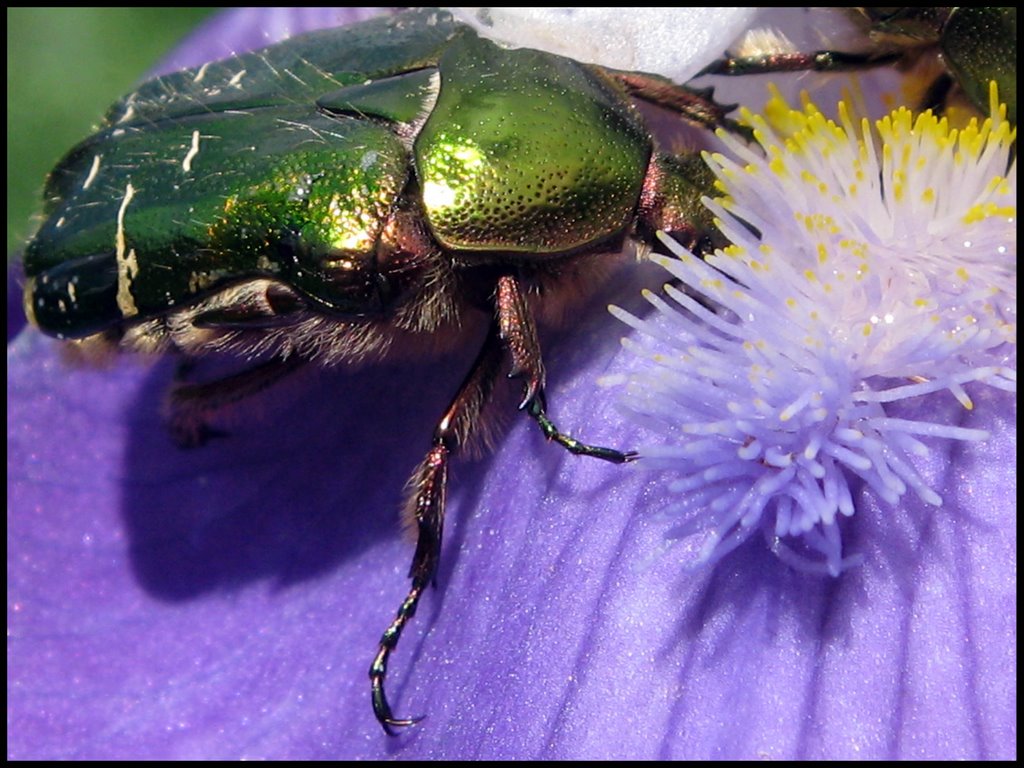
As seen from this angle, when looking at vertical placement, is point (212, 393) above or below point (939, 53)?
below

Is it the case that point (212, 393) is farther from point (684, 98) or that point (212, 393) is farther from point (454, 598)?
point (684, 98)

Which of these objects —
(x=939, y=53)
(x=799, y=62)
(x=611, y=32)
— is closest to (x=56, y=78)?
(x=611, y=32)

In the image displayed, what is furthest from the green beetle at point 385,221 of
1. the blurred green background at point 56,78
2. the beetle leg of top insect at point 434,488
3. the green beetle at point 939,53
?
the blurred green background at point 56,78

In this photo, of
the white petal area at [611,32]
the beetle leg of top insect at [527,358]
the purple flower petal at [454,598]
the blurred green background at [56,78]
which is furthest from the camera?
the blurred green background at [56,78]

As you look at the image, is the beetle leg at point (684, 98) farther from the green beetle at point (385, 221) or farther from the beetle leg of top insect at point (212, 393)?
the beetle leg of top insect at point (212, 393)

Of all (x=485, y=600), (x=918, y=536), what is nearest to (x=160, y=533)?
(x=485, y=600)

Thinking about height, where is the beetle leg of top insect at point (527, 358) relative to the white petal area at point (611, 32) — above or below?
below
